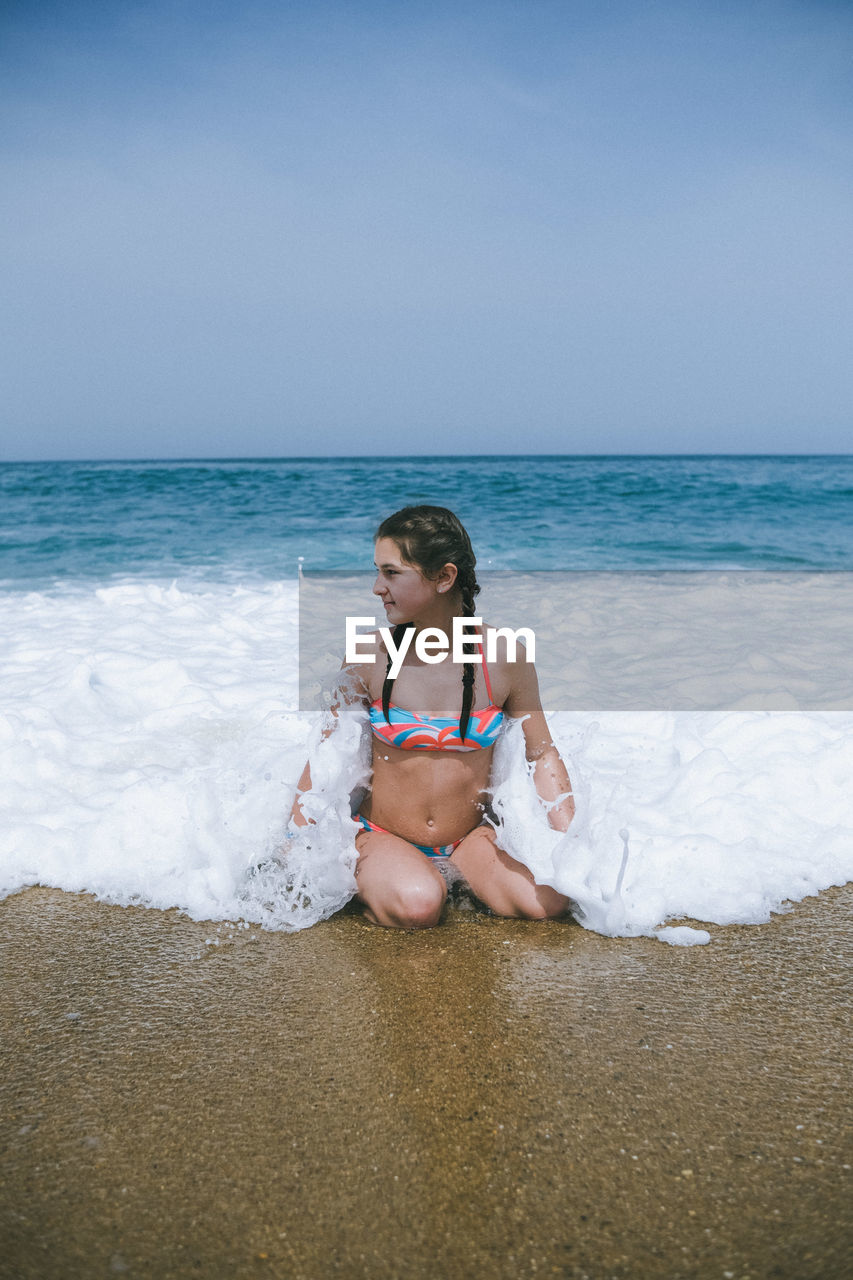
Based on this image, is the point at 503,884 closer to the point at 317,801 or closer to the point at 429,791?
the point at 429,791

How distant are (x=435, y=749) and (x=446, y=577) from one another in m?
0.56

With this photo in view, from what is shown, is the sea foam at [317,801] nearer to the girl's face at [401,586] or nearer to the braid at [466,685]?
the braid at [466,685]

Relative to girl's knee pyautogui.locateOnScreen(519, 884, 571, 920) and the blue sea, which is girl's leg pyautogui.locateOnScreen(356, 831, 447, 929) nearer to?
girl's knee pyautogui.locateOnScreen(519, 884, 571, 920)

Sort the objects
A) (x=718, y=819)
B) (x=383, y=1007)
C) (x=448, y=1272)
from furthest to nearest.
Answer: (x=718, y=819)
(x=383, y=1007)
(x=448, y=1272)

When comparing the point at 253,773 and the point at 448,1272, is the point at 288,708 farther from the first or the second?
the point at 448,1272

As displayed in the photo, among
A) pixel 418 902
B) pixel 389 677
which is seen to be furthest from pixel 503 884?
pixel 389 677

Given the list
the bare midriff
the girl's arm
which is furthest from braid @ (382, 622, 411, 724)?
the girl's arm

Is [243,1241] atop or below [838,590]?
below

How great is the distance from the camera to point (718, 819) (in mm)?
3510

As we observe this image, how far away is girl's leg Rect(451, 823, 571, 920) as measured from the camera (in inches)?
112

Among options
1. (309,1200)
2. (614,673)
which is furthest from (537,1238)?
(614,673)

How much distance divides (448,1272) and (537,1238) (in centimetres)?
17

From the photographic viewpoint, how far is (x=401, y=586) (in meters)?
2.81

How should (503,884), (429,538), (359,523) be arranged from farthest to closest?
(359,523) → (503,884) → (429,538)
